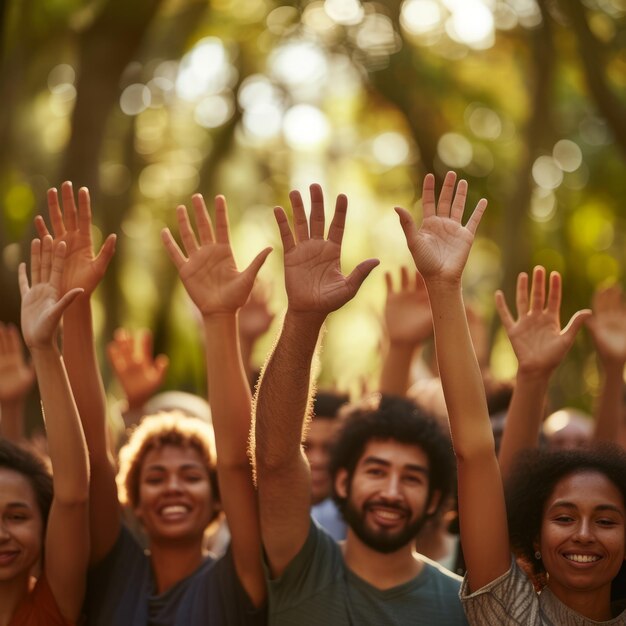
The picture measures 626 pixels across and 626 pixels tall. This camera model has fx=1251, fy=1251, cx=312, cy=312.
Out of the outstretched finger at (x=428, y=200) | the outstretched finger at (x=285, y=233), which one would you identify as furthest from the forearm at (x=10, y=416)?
the outstretched finger at (x=428, y=200)

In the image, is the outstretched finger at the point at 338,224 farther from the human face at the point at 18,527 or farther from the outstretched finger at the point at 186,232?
the human face at the point at 18,527

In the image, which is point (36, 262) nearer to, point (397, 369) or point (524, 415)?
point (524, 415)

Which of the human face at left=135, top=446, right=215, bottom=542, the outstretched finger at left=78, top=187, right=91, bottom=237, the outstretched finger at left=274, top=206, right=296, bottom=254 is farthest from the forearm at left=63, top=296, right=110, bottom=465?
the outstretched finger at left=274, top=206, right=296, bottom=254

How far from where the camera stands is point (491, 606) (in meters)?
3.95

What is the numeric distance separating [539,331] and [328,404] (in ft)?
6.07

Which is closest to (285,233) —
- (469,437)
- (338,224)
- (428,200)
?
(338,224)

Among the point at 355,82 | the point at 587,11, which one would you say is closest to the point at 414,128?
the point at 587,11

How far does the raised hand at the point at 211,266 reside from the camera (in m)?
4.41

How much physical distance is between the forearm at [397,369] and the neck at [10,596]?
200 cm

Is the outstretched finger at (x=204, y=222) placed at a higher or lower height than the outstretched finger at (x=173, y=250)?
higher

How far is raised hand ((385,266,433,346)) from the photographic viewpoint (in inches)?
242

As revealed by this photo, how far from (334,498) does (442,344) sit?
1.14m

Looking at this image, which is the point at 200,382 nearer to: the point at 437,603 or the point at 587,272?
the point at 587,272

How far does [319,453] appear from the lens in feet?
19.9
